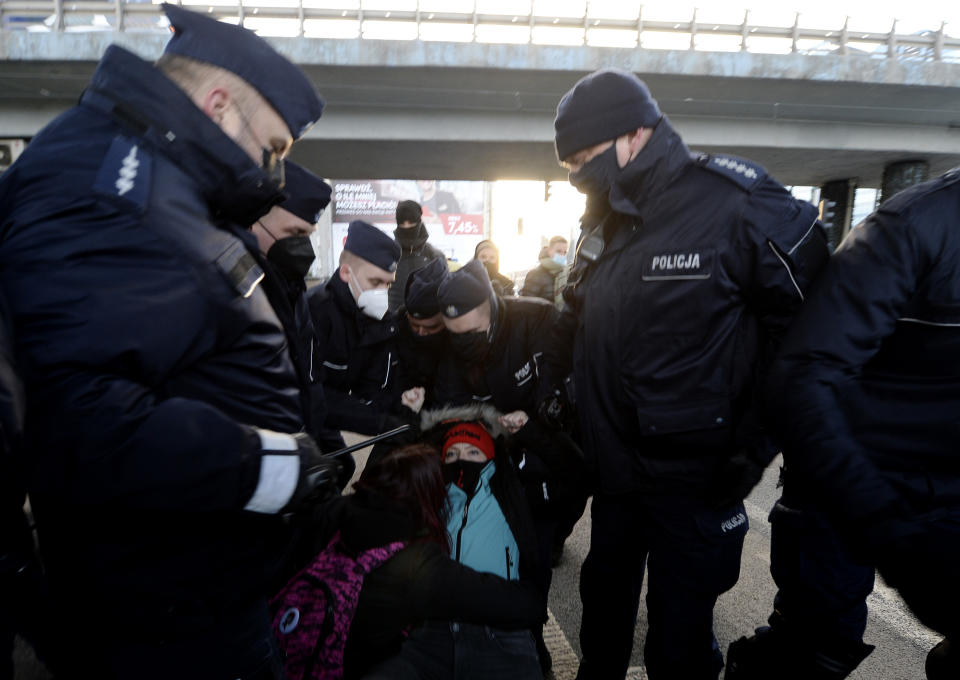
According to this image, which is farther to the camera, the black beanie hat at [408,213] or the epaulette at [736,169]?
the black beanie hat at [408,213]

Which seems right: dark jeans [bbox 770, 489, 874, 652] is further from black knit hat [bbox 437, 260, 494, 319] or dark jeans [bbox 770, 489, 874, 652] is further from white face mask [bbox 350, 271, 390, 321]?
white face mask [bbox 350, 271, 390, 321]

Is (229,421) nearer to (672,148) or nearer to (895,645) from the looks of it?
(672,148)

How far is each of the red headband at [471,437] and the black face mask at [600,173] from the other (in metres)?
1.08

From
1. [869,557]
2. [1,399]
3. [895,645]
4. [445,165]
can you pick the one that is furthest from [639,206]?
[445,165]

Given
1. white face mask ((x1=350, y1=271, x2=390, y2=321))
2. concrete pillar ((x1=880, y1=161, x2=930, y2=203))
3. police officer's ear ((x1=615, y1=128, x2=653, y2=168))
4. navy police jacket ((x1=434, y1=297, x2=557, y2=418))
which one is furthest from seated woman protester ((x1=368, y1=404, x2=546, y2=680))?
concrete pillar ((x1=880, y1=161, x2=930, y2=203))

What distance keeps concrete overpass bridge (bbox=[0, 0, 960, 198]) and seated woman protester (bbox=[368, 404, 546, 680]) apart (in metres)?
8.08

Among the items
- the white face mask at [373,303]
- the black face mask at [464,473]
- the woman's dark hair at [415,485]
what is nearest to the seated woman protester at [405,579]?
the woman's dark hair at [415,485]

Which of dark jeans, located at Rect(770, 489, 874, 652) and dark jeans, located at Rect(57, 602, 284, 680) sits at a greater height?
dark jeans, located at Rect(57, 602, 284, 680)

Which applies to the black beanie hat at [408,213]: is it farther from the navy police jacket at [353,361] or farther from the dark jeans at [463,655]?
the dark jeans at [463,655]

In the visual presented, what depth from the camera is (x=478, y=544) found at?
204 cm

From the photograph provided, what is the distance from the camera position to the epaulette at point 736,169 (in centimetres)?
159

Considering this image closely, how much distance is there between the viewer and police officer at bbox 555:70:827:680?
1561mm

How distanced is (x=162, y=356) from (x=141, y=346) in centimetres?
3

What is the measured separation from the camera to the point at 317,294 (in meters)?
2.88
